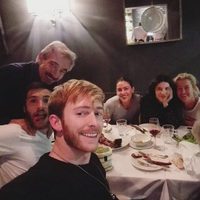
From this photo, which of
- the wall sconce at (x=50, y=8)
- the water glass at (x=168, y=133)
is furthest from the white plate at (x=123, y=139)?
the wall sconce at (x=50, y=8)

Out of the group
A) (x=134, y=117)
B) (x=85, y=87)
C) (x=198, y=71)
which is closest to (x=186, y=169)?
(x=85, y=87)

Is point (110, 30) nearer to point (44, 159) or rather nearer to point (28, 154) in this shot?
point (28, 154)

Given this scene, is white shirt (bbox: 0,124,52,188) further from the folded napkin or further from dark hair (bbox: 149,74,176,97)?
dark hair (bbox: 149,74,176,97)

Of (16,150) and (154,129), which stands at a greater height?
(16,150)

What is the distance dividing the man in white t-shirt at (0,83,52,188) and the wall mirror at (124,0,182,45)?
213cm

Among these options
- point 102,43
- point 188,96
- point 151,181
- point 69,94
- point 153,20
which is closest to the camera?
point 69,94

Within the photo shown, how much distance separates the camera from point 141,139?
2070 mm

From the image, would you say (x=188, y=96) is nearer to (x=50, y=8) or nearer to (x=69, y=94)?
(x=69, y=94)

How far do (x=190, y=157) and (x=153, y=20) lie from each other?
2033 mm

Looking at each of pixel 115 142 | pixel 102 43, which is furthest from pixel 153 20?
pixel 115 142

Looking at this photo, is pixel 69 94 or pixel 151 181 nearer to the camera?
pixel 69 94

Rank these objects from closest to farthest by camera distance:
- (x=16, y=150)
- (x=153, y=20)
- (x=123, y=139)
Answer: (x=16, y=150), (x=123, y=139), (x=153, y=20)

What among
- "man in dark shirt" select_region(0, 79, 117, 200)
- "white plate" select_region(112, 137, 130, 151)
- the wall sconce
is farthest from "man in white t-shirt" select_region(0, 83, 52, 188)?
the wall sconce

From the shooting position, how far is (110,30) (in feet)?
11.6
